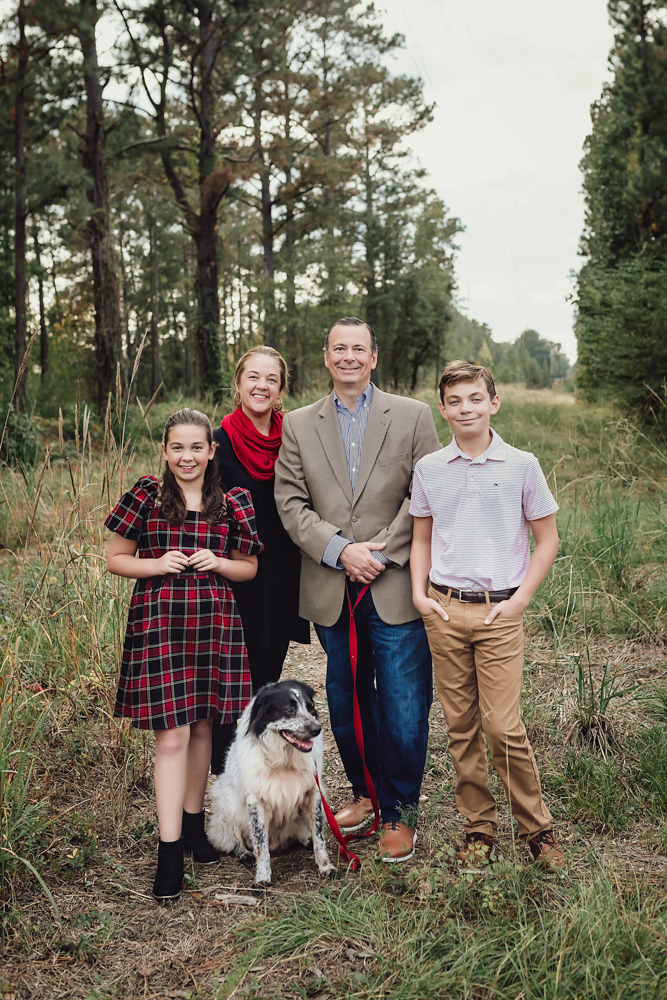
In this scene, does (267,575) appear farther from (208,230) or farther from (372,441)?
(208,230)

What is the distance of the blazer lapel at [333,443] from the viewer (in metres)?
3.25

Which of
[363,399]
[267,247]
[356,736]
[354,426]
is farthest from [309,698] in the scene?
[267,247]

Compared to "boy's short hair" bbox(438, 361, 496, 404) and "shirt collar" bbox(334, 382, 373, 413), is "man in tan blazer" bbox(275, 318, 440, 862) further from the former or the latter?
"boy's short hair" bbox(438, 361, 496, 404)

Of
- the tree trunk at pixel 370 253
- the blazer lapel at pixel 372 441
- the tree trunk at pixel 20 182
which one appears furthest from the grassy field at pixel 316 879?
the tree trunk at pixel 370 253

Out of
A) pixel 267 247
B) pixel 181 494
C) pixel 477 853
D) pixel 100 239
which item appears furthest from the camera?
pixel 267 247

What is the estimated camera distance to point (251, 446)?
11.4 ft

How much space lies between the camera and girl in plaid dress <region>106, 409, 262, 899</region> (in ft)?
9.37

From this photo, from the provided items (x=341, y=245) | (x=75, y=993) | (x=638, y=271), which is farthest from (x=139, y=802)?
(x=341, y=245)

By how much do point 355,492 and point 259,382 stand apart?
724 millimetres

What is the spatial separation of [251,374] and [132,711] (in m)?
1.62

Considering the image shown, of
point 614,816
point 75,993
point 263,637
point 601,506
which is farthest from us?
point 601,506

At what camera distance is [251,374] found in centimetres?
340

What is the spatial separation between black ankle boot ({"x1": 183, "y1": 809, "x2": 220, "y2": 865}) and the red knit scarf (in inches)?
62.7

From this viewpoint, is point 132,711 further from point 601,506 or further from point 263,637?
point 601,506
